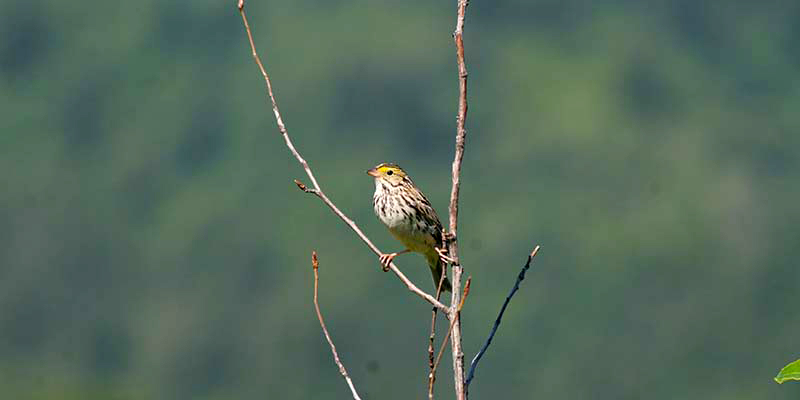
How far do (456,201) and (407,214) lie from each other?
4.58 m

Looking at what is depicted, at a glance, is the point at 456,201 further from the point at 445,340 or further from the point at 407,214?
the point at 407,214

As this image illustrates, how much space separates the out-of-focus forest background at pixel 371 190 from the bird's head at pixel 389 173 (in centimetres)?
6419

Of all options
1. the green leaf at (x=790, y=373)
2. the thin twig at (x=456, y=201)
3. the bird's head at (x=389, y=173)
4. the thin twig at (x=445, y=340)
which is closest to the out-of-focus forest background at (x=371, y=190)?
the bird's head at (x=389, y=173)

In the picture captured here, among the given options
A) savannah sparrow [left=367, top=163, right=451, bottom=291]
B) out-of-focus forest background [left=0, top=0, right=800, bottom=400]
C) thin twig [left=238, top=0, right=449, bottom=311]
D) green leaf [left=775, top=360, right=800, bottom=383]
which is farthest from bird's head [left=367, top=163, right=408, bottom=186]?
out-of-focus forest background [left=0, top=0, right=800, bottom=400]

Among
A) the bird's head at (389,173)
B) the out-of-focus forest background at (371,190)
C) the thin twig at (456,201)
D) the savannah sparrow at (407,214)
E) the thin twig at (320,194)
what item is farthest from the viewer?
the out-of-focus forest background at (371,190)

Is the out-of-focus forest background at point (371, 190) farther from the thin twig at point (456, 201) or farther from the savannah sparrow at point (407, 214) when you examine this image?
the thin twig at point (456, 201)

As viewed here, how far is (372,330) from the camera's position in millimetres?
95875

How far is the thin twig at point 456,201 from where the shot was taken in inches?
168

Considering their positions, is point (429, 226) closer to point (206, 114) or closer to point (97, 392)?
point (97, 392)

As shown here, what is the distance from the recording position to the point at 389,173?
9.37 m

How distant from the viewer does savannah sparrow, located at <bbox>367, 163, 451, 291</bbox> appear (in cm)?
895

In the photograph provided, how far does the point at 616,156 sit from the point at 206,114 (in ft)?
126

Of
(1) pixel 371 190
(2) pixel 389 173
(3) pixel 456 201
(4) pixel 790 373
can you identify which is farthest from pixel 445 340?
(1) pixel 371 190

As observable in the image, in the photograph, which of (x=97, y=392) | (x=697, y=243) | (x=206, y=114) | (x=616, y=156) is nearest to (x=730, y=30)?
(x=616, y=156)
